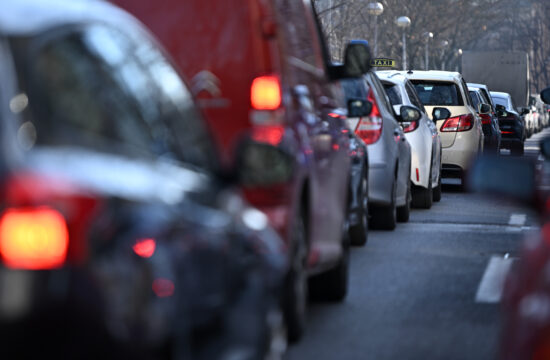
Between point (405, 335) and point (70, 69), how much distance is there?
4.10 meters

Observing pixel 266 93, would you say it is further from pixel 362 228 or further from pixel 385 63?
pixel 385 63

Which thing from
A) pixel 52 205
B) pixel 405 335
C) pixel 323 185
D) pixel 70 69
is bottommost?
pixel 405 335

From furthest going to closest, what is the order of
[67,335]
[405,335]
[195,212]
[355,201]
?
[355,201] < [405,335] < [195,212] < [67,335]

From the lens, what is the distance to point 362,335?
713 cm

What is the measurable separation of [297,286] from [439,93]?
40.8 feet

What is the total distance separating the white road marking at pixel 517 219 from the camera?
553 inches

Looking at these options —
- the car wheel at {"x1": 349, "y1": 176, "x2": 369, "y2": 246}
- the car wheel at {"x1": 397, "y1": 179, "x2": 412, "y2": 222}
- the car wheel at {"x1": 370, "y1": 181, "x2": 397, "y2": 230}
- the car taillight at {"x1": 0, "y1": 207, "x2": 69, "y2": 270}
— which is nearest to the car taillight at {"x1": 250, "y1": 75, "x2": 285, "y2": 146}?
the car taillight at {"x1": 0, "y1": 207, "x2": 69, "y2": 270}

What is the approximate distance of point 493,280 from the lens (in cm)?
950

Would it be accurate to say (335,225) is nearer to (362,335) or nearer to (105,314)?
(362,335)

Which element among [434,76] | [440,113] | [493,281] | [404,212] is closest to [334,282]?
[493,281]

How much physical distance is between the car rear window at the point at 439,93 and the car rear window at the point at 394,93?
3.55m

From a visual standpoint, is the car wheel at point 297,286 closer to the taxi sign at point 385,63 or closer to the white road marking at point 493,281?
the white road marking at point 493,281

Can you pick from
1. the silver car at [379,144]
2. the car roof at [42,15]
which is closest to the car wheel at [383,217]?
the silver car at [379,144]

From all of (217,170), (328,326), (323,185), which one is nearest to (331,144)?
(323,185)
